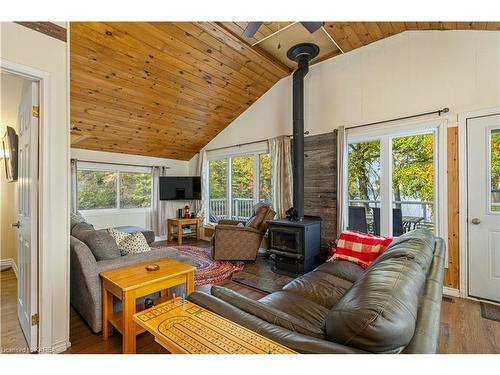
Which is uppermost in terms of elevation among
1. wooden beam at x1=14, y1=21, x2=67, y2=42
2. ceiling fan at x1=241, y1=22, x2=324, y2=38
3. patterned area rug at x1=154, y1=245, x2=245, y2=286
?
ceiling fan at x1=241, y1=22, x2=324, y2=38

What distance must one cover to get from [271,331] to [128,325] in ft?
4.27

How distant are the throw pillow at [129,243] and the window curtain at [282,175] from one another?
2448mm

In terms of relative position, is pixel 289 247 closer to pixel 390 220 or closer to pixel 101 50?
pixel 390 220

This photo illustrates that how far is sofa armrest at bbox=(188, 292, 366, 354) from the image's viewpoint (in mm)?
775

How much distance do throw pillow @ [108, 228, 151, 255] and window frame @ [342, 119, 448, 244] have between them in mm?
2712

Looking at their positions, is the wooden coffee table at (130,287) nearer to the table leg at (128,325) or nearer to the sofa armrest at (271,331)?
the table leg at (128,325)

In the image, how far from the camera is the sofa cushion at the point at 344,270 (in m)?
2.22

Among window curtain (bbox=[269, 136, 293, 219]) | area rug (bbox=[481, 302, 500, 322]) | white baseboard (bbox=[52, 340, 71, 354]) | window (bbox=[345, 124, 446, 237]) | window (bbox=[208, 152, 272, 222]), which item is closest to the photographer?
white baseboard (bbox=[52, 340, 71, 354])

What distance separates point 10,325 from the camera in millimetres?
2086

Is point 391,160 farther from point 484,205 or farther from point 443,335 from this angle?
point 443,335

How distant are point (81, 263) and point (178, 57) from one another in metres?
2.82

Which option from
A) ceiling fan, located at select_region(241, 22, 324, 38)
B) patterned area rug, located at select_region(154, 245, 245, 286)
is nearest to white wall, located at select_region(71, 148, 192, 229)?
patterned area rug, located at select_region(154, 245, 245, 286)

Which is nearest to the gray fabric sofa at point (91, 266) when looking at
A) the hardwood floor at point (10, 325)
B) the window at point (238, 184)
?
the hardwood floor at point (10, 325)

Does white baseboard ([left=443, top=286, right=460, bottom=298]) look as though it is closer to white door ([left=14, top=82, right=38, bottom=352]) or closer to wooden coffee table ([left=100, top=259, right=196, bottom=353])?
wooden coffee table ([left=100, top=259, right=196, bottom=353])
